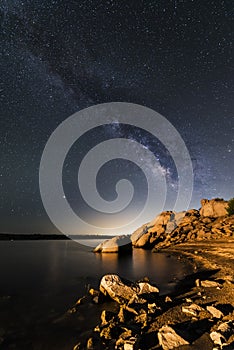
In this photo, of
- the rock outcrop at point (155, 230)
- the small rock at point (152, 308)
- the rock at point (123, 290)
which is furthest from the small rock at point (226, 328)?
the rock outcrop at point (155, 230)

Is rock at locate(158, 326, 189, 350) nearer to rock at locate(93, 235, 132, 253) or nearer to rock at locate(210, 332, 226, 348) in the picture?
rock at locate(210, 332, 226, 348)

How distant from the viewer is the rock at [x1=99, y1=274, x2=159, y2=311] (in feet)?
35.2

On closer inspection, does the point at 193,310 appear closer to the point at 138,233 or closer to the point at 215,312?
the point at 215,312

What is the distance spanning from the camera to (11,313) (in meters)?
10.6

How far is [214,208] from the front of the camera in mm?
55469

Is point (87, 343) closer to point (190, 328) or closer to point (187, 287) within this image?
point (190, 328)

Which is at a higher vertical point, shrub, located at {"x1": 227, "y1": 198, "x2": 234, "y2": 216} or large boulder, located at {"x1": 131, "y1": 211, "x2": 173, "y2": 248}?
shrub, located at {"x1": 227, "y1": 198, "x2": 234, "y2": 216}

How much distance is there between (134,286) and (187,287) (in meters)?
4.06

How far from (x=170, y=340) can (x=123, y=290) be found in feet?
17.0

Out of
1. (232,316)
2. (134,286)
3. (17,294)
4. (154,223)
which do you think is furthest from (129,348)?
(154,223)

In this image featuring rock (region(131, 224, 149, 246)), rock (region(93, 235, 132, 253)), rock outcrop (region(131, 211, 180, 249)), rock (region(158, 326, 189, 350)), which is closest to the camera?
rock (region(158, 326, 189, 350))

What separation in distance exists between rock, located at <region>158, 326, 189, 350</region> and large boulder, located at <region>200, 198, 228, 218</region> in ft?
174

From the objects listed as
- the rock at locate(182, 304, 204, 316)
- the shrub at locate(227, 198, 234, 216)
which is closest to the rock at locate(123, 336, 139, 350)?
the rock at locate(182, 304, 204, 316)

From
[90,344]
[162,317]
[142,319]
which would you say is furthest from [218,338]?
[90,344]
